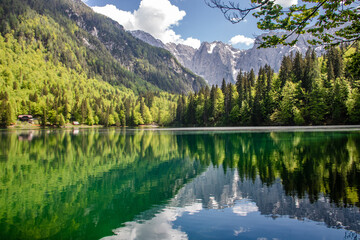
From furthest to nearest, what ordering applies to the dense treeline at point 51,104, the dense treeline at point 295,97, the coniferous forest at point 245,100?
the dense treeline at point 51,104 < the coniferous forest at point 245,100 < the dense treeline at point 295,97

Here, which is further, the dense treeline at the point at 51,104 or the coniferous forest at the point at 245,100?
the dense treeline at the point at 51,104

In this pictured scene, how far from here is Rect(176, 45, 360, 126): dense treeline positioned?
7731 centimetres

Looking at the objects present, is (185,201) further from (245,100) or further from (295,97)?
(245,100)

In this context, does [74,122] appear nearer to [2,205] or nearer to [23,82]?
[23,82]

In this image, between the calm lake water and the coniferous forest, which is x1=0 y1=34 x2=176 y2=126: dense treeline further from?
the calm lake water

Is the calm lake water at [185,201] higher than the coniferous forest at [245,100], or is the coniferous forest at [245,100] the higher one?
the coniferous forest at [245,100]

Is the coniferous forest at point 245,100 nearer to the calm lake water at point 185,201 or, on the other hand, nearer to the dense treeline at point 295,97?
the dense treeline at point 295,97

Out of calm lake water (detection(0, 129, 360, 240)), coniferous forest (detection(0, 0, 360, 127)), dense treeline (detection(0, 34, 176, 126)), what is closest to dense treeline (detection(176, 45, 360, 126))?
coniferous forest (detection(0, 0, 360, 127))

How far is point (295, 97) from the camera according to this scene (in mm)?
88812

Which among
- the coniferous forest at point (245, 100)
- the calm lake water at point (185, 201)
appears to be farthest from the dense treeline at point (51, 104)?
the calm lake water at point (185, 201)

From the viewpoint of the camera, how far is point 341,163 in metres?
19.2

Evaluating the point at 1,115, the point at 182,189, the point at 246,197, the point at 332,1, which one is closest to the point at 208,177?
the point at 182,189

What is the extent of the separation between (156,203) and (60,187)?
6.85 m

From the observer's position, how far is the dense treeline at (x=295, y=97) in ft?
254
